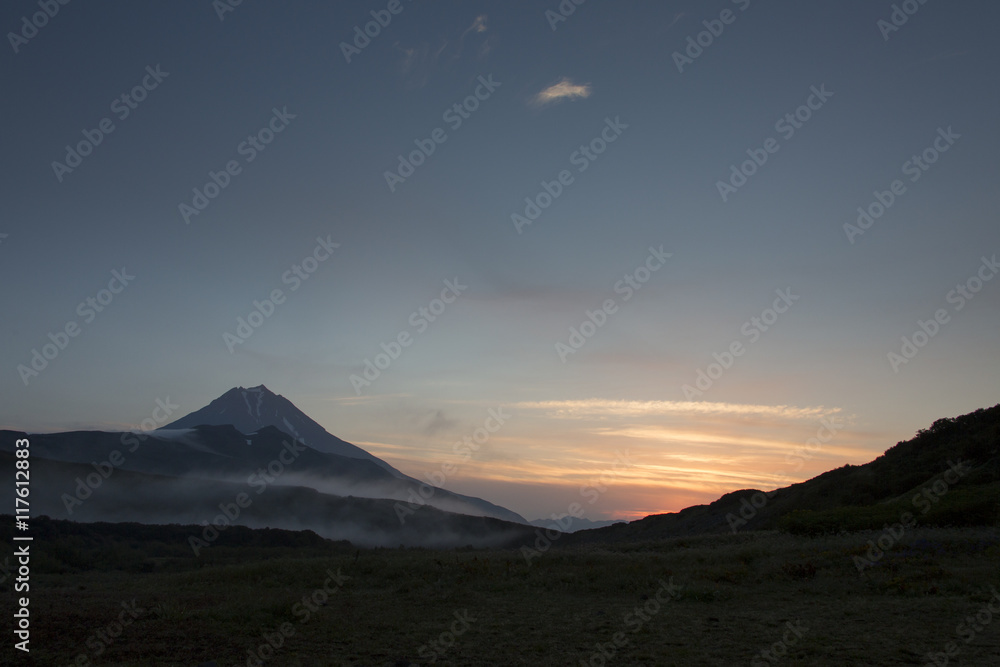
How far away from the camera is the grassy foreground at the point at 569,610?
12438 millimetres

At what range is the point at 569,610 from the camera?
1767cm

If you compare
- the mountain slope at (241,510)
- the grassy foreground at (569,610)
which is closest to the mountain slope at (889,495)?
the grassy foreground at (569,610)

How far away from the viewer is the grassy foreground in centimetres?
1244

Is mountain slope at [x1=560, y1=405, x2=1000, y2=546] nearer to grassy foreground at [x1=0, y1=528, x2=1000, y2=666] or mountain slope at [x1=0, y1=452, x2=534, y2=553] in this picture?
grassy foreground at [x1=0, y1=528, x2=1000, y2=666]

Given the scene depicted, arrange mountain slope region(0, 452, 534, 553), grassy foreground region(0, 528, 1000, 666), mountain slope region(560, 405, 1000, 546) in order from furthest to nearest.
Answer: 1. mountain slope region(0, 452, 534, 553)
2. mountain slope region(560, 405, 1000, 546)
3. grassy foreground region(0, 528, 1000, 666)

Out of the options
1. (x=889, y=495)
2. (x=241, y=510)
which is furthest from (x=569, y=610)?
(x=241, y=510)

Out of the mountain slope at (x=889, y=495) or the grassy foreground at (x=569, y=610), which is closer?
the grassy foreground at (x=569, y=610)

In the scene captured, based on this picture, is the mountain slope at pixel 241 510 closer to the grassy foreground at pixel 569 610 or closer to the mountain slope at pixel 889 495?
the mountain slope at pixel 889 495

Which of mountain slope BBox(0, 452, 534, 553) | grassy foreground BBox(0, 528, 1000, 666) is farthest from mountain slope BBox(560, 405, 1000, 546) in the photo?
mountain slope BBox(0, 452, 534, 553)

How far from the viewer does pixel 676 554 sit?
26.5 m

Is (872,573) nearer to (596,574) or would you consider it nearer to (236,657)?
(596,574)

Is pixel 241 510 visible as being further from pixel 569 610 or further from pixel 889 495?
pixel 569 610

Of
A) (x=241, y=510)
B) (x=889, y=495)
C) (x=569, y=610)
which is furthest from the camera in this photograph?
(x=241, y=510)

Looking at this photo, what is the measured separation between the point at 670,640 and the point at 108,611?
1463cm
